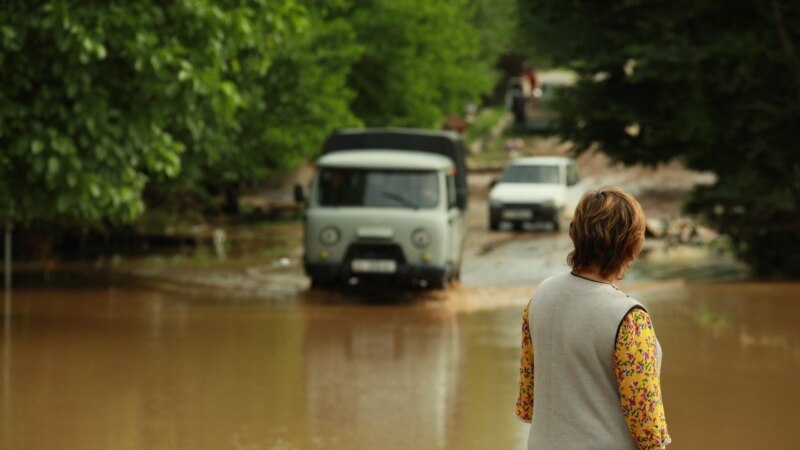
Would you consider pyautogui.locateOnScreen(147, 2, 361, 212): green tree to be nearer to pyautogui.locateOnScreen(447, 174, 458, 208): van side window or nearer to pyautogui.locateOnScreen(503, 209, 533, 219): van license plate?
pyautogui.locateOnScreen(503, 209, 533, 219): van license plate

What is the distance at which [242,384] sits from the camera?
12.3 meters

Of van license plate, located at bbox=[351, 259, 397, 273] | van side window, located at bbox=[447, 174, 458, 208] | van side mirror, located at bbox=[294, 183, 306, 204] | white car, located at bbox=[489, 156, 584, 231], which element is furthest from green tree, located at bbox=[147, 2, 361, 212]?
van license plate, located at bbox=[351, 259, 397, 273]

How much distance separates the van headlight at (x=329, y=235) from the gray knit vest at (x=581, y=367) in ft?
49.7

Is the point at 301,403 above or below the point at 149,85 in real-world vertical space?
below

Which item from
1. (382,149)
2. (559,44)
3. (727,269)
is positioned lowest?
(727,269)

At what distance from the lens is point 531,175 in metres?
39.4

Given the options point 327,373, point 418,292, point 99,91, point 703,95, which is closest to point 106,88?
point 99,91

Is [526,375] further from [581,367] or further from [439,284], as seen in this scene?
[439,284]

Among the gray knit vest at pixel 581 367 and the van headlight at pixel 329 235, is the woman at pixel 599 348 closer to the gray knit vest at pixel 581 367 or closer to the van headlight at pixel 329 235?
the gray knit vest at pixel 581 367

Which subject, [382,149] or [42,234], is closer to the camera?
Answer: [382,149]

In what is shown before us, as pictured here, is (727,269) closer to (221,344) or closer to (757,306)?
(757,306)

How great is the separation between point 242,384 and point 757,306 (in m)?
8.97

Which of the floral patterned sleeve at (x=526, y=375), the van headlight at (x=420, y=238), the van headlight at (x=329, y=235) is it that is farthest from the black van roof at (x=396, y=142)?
the floral patterned sleeve at (x=526, y=375)

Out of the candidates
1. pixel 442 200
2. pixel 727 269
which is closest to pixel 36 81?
pixel 442 200
